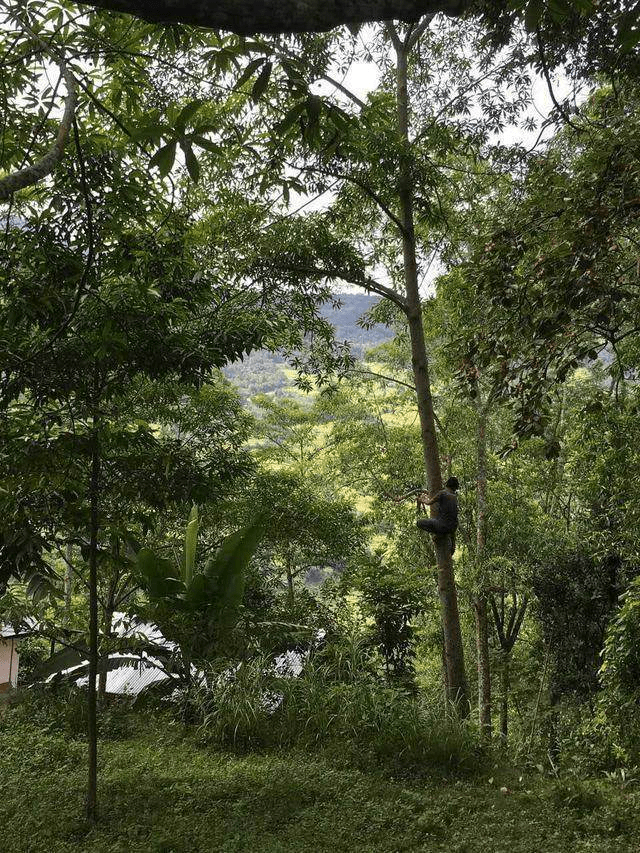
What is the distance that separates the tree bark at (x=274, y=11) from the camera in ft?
4.80

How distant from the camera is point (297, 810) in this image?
14.2ft

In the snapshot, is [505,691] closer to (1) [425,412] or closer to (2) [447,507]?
(2) [447,507]

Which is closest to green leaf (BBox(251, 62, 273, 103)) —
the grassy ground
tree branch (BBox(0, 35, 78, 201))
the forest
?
the forest

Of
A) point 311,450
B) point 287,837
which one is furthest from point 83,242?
point 311,450

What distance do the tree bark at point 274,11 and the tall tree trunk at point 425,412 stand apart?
5237 mm

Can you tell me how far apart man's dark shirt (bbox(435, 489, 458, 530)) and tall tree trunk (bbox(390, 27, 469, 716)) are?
377 millimetres

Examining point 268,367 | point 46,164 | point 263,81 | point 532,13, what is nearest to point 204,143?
point 263,81

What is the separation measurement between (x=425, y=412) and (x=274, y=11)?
6.15 metres

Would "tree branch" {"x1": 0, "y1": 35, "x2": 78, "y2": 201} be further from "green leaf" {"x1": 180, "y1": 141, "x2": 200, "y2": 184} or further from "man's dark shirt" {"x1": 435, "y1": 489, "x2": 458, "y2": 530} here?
"man's dark shirt" {"x1": 435, "y1": 489, "x2": 458, "y2": 530}

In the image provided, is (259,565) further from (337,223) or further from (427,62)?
(427,62)

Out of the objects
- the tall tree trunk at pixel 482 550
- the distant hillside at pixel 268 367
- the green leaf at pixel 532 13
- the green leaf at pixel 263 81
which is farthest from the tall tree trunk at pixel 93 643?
the distant hillside at pixel 268 367

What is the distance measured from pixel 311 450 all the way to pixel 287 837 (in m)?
12.6

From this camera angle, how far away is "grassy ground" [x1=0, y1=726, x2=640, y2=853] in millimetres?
3865

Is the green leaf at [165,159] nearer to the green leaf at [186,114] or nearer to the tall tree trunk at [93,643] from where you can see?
the green leaf at [186,114]
